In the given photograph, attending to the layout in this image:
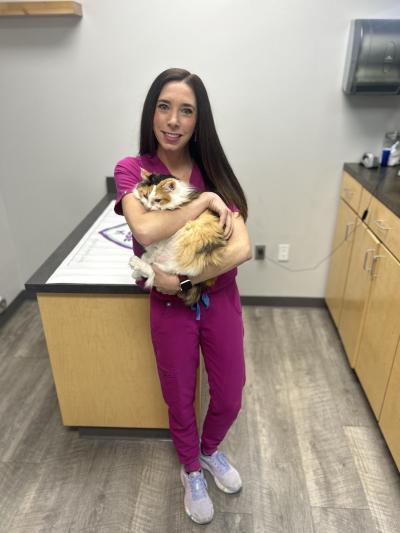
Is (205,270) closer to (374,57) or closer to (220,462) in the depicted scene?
(220,462)

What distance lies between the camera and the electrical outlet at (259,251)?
8.48 feet

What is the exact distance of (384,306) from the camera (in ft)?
5.57

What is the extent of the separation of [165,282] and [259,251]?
60.5 inches

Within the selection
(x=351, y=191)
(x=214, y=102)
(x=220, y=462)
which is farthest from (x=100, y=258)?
(x=351, y=191)

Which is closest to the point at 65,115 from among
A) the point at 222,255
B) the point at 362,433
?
the point at 222,255

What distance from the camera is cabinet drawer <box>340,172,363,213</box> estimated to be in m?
2.08

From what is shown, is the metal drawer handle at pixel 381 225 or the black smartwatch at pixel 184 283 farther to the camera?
the metal drawer handle at pixel 381 225

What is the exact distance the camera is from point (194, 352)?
131 cm

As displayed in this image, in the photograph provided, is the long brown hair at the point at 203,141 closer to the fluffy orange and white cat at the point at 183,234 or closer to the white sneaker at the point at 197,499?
the fluffy orange and white cat at the point at 183,234

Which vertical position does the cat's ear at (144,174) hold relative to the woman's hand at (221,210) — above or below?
above

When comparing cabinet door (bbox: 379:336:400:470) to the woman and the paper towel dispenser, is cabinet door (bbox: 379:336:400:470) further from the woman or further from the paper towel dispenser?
the paper towel dispenser

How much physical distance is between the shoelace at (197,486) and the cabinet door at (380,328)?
2.79ft

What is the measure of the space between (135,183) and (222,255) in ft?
1.15

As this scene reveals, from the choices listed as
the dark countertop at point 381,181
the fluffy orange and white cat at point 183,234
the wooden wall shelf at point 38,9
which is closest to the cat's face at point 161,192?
the fluffy orange and white cat at point 183,234
